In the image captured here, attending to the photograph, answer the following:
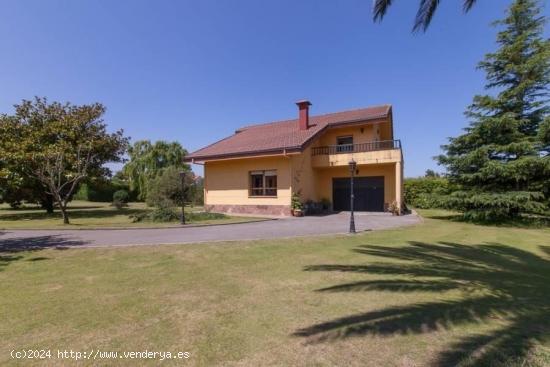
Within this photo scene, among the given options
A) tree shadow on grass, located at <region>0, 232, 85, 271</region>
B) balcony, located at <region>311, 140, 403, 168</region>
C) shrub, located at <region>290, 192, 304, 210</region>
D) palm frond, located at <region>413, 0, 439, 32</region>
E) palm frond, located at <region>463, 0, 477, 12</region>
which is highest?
palm frond, located at <region>463, 0, 477, 12</region>

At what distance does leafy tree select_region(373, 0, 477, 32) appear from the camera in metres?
7.12

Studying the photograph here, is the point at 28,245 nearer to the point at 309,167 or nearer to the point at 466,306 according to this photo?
the point at 466,306

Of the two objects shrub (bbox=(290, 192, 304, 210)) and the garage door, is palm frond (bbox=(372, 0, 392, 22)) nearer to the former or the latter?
shrub (bbox=(290, 192, 304, 210))

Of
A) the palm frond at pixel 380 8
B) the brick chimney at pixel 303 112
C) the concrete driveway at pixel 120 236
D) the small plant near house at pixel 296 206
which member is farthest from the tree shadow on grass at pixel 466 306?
the brick chimney at pixel 303 112

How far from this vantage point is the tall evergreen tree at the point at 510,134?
14258 millimetres

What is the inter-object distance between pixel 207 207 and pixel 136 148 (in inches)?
699

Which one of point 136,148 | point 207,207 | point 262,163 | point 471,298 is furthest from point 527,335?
point 136,148

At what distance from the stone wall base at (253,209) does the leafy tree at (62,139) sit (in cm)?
887

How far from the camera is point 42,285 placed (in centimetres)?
530

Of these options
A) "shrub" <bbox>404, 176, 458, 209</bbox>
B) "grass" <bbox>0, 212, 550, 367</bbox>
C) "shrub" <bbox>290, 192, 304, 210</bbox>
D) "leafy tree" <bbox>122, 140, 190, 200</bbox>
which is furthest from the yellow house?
"leafy tree" <bbox>122, 140, 190, 200</bbox>

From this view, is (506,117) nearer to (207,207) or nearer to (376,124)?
(376,124)

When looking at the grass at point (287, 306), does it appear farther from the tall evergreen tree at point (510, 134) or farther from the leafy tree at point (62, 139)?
the leafy tree at point (62, 139)

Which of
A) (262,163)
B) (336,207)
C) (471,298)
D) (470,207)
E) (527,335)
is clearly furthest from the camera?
(336,207)

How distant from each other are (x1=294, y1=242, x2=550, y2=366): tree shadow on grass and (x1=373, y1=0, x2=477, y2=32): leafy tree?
242 inches
